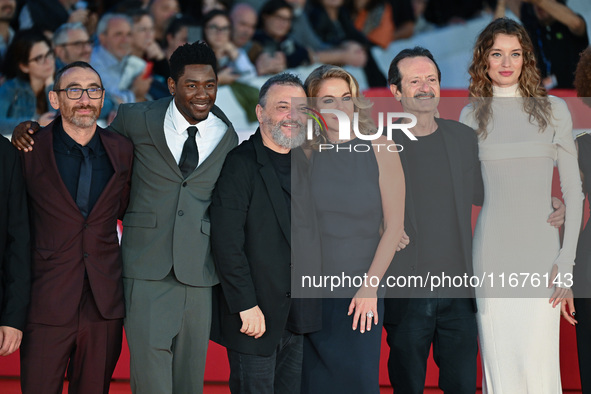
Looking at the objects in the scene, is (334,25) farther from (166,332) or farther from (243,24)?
(166,332)

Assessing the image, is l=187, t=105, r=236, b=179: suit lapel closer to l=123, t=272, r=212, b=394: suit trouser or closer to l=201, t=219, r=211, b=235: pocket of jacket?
l=201, t=219, r=211, b=235: pocket of jacket

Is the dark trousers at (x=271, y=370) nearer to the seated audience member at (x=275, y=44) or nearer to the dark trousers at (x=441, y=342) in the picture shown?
the dark trousers at (x=441, y=342)

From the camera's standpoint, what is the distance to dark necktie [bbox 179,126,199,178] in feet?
8.27

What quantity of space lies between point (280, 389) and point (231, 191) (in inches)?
27.2

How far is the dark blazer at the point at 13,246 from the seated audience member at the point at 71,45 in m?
Answer: 2.61

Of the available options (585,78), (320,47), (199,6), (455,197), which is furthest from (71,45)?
(585,78)

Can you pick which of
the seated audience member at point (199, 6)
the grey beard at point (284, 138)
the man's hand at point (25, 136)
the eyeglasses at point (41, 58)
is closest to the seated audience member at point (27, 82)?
the eyeglasses at point (41, 58)

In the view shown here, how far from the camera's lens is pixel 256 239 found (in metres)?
2.41

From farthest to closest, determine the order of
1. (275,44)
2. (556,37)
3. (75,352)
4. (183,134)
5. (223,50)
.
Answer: (275,44)
(223,50)
(556,37)
(183,134)
(75,352)

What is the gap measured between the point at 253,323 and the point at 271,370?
0.56 feet

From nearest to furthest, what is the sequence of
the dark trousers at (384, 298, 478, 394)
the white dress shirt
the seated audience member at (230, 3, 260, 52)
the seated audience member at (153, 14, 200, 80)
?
the dark trousers at (384, 298, 478, 394) → the white dress shirt → the seated audience member at (153, 14, 200, 80) → the seated audience member at (230, 3, 260, 52)

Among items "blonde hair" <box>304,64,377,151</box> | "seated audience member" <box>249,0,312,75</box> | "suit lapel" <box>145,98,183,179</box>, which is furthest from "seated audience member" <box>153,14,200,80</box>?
"blonde hair" <box>304,64,377,151</box>

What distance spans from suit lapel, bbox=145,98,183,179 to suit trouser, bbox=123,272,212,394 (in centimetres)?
39

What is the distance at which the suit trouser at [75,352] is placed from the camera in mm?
2387
